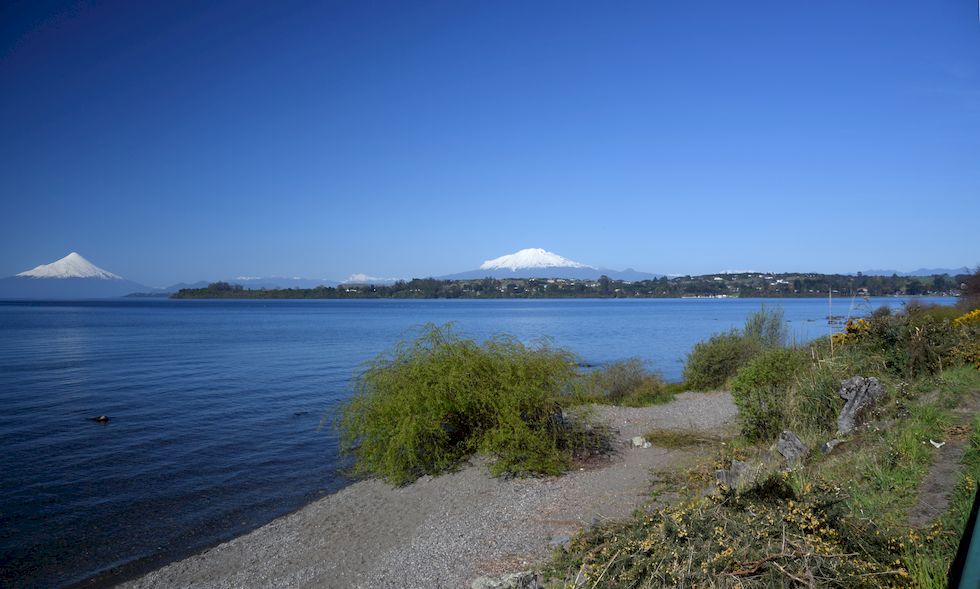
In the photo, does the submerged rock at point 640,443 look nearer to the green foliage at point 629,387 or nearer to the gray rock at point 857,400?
the gray rock at point 857,400

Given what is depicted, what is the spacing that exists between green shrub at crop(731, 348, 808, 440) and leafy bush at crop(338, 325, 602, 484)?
363 centimetres

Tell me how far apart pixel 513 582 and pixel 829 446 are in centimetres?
596

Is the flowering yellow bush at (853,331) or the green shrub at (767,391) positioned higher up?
the flowering yellow bush at (853,331)

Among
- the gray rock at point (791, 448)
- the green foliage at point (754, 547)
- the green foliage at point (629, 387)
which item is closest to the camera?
the green foliage at point (754, 547)

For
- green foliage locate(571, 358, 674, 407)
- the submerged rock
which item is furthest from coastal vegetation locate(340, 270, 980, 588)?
green foliage locate(571, 358, 674, 407)

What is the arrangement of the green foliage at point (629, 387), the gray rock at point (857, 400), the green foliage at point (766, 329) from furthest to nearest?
the green foliage at point (766, 329) → the green foliage at point (629, 387) → the gray rock at point (857, 400)

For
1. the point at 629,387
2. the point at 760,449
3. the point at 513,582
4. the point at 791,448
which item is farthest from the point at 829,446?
the point at 629,387

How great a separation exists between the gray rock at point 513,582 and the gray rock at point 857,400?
6.70m

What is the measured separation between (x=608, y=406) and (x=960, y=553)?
72.4ft

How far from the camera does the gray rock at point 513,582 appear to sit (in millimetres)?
7035

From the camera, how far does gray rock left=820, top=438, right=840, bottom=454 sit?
33.2 feet

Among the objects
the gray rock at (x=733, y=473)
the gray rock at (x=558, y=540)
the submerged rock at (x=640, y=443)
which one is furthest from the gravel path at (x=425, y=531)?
the gray rock at (x=733, y=473)

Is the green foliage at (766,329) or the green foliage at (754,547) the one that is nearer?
the green foliage at (754,547)

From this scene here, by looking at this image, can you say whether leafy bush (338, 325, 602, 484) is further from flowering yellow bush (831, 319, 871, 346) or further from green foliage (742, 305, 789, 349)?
green foliage (742, 305, 789, 349)
